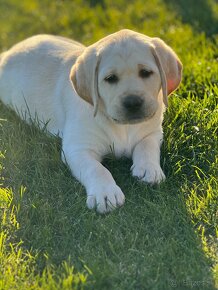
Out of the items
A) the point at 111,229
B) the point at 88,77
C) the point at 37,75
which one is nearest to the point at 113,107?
the point at 88,77

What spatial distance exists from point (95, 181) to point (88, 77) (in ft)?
2.53

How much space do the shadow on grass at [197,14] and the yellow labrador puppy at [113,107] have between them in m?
2.88

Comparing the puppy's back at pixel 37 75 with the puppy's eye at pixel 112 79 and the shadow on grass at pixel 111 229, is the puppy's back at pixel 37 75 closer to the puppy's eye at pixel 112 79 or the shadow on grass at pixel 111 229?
the shadow on grass at pixel 111 229

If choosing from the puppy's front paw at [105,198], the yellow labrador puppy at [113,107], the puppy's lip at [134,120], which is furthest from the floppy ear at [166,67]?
the puppy's front paw at [105,198]

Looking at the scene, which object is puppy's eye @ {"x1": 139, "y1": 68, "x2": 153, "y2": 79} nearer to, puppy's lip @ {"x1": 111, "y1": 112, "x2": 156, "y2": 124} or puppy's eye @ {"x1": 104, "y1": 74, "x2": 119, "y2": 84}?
puppy's eye @ {"x1": 104, "y1": 74, "x2": 119, "y2": 84}

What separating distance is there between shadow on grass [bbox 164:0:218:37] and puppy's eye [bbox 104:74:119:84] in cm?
342

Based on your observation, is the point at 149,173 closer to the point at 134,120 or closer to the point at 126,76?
the point at 134,120

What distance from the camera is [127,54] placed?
4672 mm

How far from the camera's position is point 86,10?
953cm

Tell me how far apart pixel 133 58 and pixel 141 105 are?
33 cm

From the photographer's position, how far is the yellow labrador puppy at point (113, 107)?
466 centimetres

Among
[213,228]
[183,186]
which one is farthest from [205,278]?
[183,186]

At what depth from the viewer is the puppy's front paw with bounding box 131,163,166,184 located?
186 inches

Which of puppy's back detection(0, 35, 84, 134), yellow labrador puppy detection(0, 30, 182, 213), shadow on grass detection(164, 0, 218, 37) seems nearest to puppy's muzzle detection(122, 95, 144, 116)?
yellow labrador puppy detection(0, 30, 182, 213)
